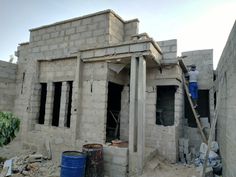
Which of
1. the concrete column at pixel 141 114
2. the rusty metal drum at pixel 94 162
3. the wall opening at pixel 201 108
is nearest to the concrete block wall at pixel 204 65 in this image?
the wall opening at pixel 201 108

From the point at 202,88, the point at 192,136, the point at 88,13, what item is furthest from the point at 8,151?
the point at 202,88

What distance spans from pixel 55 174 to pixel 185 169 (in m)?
3.95

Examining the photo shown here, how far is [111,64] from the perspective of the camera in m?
6.56

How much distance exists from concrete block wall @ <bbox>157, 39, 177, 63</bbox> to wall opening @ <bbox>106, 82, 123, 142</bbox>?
7.80 ft

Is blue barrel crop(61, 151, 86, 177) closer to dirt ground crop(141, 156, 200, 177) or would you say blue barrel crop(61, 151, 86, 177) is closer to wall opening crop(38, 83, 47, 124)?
dirt ground crop(141, 156, 200, 177)

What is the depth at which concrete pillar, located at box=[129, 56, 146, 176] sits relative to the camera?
540 cm

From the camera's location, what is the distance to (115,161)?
563 centimetres

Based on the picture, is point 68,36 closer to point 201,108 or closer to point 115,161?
point 115,161

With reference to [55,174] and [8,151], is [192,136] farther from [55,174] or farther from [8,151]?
[8,151]

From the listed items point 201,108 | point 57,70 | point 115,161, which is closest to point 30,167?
point 115,161

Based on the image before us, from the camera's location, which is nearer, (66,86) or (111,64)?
(111,64)

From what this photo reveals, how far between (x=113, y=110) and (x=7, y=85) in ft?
17.6

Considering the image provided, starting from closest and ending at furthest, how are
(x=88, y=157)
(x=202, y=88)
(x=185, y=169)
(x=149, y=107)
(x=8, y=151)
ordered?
(x=88, y=157) → (x=185, y=169) → (x=149, y=107) → (x=8, y=151) → (x=202, y=88)

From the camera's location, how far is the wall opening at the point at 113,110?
8.21 m
